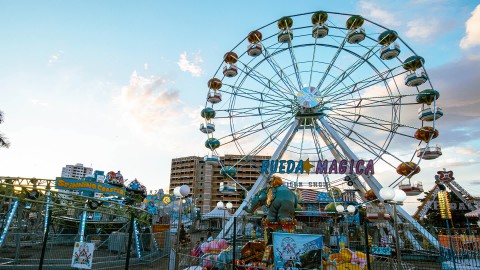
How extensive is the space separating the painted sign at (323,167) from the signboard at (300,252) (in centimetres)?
1315

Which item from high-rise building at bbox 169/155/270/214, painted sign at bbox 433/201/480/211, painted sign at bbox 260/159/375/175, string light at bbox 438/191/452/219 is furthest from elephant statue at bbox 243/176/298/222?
high-rise building at bbox 169/155/270/214

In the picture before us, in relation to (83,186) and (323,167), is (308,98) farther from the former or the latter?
(83,186)

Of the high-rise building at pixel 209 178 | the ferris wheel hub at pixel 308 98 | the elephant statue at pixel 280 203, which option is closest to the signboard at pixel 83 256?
the elephant statue at pixel 280 203

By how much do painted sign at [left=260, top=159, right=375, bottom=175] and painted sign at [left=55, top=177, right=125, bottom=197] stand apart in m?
10.1

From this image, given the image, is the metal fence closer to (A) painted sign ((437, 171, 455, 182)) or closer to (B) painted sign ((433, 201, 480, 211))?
(B) painted sign ((433, 201, 480, 211))

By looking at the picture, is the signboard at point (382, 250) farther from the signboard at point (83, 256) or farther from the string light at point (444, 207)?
the signboard at point (83, 256)

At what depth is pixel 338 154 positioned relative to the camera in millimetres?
23266

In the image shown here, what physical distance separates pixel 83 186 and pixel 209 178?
72.8 metres

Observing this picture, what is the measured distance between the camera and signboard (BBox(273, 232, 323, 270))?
315 inches

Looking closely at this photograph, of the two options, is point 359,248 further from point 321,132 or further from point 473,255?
point 321,132

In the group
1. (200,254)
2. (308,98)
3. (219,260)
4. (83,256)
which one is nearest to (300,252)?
(219,260)

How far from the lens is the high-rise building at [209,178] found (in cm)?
8819

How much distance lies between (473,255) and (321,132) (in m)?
11.8

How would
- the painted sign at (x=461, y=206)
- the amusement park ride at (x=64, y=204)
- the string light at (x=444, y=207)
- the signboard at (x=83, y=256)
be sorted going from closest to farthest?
1. the signboard at (x=83, y=256)
2. the amusement park ride at (x=64, y=204)
3. the string light at (x=444, y=207)
4. the painted sign at (x=461, y=206)
